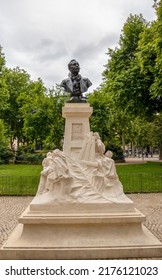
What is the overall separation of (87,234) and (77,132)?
126 inches

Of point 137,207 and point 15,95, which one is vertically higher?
point 15,95

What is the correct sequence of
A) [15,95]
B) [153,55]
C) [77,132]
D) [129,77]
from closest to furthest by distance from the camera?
[77,132]
[153,55]
[129,77]
[15,95]

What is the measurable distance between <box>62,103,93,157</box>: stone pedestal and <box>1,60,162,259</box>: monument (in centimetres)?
23

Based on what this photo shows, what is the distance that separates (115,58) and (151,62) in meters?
6.39

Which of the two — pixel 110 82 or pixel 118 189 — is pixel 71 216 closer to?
pixel 118 189

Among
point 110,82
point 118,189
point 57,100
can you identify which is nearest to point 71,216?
point 118,189

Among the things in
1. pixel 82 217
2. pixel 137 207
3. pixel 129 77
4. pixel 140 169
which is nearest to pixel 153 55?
pixel 129 77

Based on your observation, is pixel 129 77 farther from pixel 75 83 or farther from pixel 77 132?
pixel 77 132

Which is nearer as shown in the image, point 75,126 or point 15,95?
point 75,126

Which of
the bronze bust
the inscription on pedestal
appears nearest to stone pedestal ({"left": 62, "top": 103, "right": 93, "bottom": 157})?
the inscription on pedestal

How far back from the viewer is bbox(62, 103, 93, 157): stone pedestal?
966 cm

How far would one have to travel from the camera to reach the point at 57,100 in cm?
4147

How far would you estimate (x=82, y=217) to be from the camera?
7.90 m

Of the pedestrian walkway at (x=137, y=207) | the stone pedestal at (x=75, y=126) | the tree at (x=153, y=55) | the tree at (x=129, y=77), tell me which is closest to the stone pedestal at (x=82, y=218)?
the stone pedestal at (x=75, y=126)
